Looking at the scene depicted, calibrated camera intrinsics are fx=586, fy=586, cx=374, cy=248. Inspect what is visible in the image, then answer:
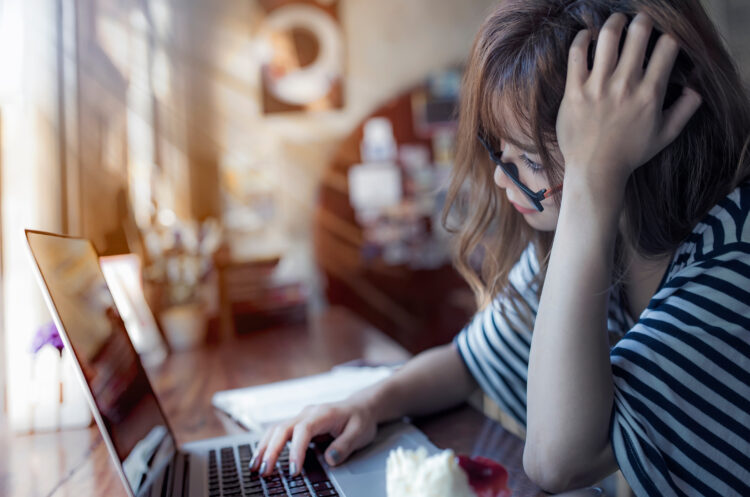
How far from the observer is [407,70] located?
2754 millimetres

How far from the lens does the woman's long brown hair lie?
0.62m

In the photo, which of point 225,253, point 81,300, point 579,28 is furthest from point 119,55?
point 579,28

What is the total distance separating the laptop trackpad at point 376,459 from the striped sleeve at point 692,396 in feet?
0.80

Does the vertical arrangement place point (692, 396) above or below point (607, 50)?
below

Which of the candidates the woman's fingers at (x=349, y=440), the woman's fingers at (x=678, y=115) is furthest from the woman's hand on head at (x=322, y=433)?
the woman's fingers at (x=678, y=115)

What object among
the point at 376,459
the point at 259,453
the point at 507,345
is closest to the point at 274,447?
the point at 259,453

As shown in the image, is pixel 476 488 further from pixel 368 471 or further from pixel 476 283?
pixel 476 283

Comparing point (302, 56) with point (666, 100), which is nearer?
point (666, 100)

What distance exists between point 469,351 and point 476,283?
113mm

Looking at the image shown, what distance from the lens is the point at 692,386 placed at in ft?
1.80

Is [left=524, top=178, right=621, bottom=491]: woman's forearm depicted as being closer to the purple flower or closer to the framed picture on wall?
the purple flower

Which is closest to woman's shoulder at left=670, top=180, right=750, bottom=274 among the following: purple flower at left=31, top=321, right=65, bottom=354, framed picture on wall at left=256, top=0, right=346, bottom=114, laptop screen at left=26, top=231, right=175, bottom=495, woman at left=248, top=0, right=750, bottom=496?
woman at left=248, top=0, right=750, bottom=496

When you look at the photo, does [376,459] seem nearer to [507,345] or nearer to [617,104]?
[507,345]

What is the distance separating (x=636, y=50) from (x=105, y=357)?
→ 0.63 metres
